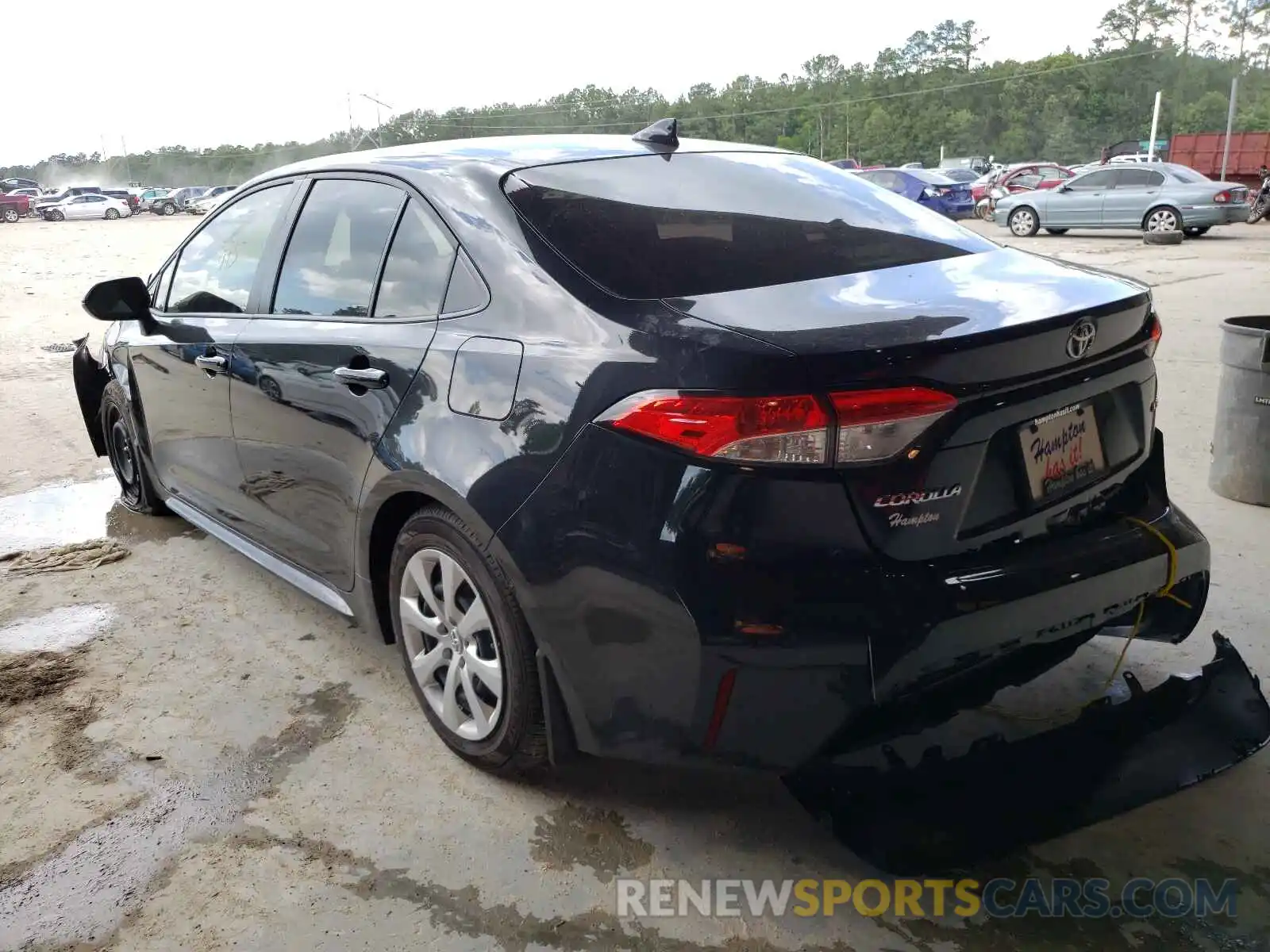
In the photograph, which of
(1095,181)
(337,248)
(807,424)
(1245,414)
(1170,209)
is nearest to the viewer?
(807,424)

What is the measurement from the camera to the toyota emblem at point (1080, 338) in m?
2.18

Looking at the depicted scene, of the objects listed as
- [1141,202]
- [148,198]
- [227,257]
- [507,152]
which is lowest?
[1141,202]

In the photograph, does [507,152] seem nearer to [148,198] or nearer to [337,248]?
[337,248]

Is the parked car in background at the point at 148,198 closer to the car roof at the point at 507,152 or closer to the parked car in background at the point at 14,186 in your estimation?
the parked car in background at the point at 14,186

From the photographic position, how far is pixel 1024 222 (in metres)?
19.8

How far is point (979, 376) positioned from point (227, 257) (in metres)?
Answer: 2.85

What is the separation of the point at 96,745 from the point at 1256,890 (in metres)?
3.06

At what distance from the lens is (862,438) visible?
192 cm

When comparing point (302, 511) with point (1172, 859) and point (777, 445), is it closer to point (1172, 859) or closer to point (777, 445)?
point (777, 445)

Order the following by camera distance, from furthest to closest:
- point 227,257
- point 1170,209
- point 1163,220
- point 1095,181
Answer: point 1095,181, point 1163,220, point 1170,209, point 227,257

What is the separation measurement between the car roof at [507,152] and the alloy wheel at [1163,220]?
17484 millimetres

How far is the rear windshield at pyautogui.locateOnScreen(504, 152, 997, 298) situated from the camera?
2332 mm

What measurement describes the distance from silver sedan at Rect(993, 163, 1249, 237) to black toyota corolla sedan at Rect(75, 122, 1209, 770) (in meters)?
17.6

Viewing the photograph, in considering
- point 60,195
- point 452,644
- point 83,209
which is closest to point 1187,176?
point 452,644
